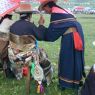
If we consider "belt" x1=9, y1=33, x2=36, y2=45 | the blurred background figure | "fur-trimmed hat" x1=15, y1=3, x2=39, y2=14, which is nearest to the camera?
"belt" x1=9, y1=33, x2=36, y2=45

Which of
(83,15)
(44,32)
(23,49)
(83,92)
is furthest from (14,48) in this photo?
(83,15)

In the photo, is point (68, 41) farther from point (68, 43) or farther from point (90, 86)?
point (90, 86)

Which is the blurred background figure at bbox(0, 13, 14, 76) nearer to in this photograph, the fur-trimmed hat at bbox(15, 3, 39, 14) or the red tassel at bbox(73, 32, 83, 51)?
the fur-trimmed hat at bbox(15, 3, 39, 14)

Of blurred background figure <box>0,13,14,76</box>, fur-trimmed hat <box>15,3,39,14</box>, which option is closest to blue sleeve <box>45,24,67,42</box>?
fur-trimmed hat <box>15,3,39,14</box>

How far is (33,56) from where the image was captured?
24.5 feet

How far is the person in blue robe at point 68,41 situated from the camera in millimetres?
7250

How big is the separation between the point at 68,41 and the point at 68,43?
0.03 meters

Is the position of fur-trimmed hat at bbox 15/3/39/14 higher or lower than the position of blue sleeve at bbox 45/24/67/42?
higher

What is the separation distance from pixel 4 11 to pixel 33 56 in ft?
3.20

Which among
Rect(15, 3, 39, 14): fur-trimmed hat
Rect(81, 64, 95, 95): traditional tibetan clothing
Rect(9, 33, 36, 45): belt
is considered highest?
Rect(15, 3, 39, 14): fur-trimmed hat

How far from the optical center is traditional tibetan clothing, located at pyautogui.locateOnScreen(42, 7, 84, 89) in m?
7.25

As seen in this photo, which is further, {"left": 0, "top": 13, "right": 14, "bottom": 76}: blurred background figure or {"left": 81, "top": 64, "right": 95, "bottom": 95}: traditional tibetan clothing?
{"left": 0, "top": 13, "right": 14, "bottom": 76}: blurred background figure

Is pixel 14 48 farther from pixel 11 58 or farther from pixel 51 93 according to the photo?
pixel 51 93

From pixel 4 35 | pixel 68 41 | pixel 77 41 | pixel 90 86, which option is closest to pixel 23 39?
pixel 4 35
